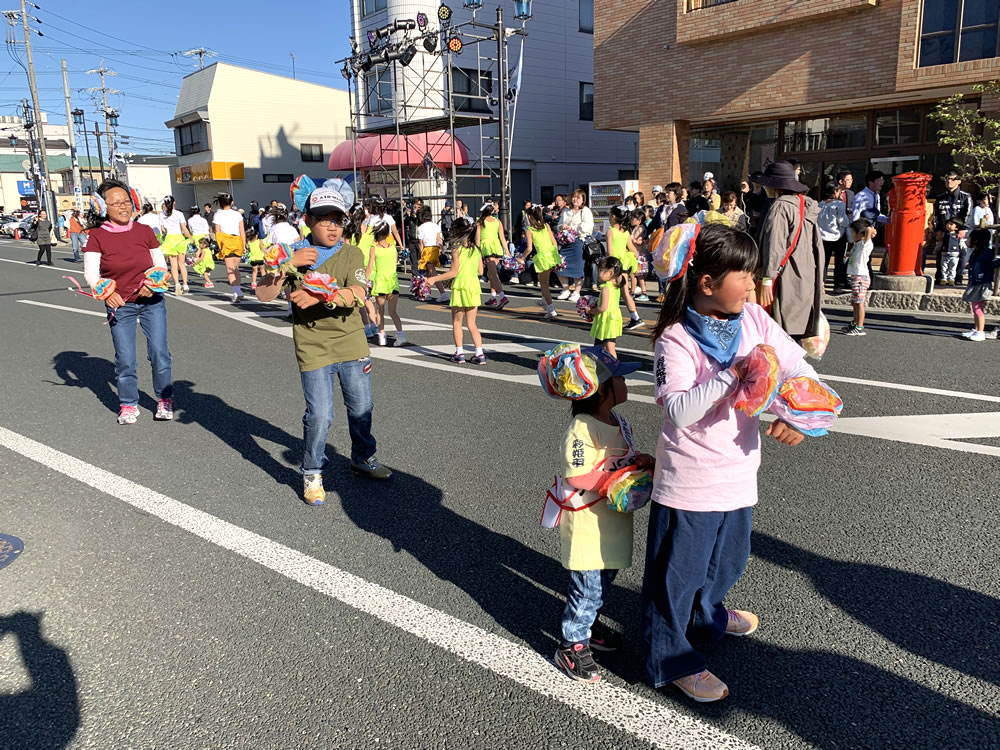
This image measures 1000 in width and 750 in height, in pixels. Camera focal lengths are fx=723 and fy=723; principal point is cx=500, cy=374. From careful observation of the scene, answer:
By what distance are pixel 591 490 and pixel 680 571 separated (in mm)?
395

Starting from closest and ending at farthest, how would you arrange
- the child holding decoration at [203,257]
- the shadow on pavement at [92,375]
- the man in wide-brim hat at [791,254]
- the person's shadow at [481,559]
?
1. the person's shadow at [481,559]
2. the man in wide-brim hat at [791,254]
3. the shadow on pavement at [92,375]
4. the child holding decoration at [203,257]

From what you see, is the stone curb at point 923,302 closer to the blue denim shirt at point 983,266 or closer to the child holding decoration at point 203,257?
the blue denim shirt at point 983,266

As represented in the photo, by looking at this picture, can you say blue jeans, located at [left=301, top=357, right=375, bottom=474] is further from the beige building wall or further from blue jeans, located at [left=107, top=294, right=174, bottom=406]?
the beige building wall

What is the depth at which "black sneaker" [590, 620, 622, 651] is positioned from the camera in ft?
9.19

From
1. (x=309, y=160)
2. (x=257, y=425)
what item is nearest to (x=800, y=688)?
(x=257, y=425)

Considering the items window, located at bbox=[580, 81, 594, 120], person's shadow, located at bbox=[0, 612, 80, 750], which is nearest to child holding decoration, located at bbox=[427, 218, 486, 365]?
person's shadow, located at bbox=[0, 612, 80, 750]

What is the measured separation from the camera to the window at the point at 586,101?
1292 inches

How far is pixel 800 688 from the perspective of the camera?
256 centimetres

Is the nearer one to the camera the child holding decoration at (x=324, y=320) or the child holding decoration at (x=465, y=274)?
the child holding decoration at (x=324, y=320)

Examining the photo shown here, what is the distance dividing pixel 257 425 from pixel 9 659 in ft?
10.3

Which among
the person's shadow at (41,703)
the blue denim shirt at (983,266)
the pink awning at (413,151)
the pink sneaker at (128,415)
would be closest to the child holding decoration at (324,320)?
the person's shadow at (41,703)

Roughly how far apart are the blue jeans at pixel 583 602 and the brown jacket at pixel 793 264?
338 centimetres

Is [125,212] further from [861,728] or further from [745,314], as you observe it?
[861,728]

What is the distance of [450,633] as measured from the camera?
2951mm
